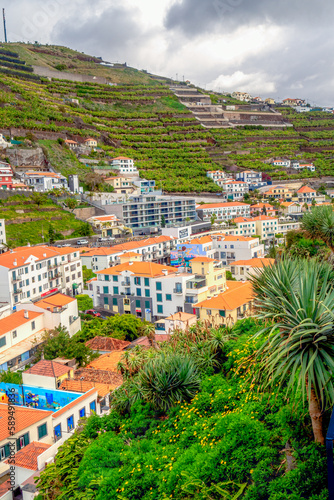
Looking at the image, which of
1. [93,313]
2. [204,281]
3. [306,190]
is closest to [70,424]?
[204,281]

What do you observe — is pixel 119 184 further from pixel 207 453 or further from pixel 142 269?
pixel 207 453

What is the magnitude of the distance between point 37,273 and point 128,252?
8592mm

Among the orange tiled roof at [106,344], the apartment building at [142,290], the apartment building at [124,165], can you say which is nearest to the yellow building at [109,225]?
the apartment building at [124,165]

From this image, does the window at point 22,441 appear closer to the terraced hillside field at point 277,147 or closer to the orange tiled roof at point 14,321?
the orange tiled roof at point 14,321

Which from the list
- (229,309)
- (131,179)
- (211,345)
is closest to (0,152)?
(131,179)

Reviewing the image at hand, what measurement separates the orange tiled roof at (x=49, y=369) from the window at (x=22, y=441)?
12.2 feet

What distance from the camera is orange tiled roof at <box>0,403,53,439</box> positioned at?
12352mm

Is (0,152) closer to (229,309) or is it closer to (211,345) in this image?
(229,309)

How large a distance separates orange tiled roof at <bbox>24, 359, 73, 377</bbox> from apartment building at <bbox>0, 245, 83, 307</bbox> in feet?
35.6

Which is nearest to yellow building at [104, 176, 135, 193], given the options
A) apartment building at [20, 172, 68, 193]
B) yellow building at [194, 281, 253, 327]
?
apartment building at [20, 172, 68, 193]

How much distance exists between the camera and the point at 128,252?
36.6 meters

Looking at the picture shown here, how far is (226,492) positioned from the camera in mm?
6090

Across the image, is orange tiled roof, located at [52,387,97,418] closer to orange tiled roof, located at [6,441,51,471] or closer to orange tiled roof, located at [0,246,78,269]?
orange tiled roof, located at [6,441,51,471]

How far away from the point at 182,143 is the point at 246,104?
38.3 m
